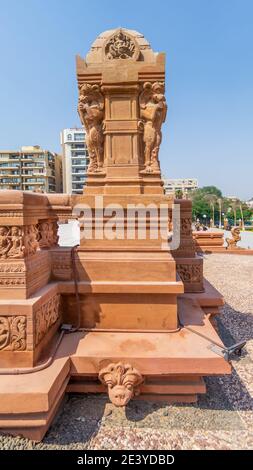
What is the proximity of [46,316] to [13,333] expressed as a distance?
1.18 feet

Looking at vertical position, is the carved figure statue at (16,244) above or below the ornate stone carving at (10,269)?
above

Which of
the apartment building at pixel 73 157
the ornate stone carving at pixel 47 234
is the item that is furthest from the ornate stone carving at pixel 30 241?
the apartment building at pixel 73 157

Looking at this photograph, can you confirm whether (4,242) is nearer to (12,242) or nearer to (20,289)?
(12,242)

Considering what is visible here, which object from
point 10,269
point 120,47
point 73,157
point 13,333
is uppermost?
point 73,157

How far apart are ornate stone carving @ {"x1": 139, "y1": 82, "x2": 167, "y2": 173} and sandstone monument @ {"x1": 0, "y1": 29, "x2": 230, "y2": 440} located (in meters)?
0.01

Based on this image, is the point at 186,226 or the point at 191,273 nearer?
the point at 191,273

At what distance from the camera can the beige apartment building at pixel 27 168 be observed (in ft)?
207

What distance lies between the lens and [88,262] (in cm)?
297

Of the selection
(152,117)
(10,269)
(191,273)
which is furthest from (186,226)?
(10,269)

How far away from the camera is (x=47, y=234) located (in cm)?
313

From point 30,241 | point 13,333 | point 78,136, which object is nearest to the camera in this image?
point 13,333

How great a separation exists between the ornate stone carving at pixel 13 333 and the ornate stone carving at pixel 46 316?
0.12 m

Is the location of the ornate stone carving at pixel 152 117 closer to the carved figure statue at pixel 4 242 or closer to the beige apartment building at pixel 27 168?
the carved figure statue at pixel 4 242
